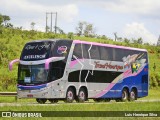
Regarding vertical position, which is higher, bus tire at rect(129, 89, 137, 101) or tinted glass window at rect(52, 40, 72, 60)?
tinted glass window at rect(52, 40, 72, 60)

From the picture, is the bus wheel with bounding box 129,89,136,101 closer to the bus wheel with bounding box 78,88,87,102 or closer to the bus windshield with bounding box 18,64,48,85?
the bus wheel with bounding box 78,88,87,102

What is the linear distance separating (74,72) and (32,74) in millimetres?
2597

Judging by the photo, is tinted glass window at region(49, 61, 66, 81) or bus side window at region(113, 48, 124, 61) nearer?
tinted glass window at region(49, 61, 66, 81)

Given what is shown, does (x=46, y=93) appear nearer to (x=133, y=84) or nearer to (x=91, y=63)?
(x=91, y=63)

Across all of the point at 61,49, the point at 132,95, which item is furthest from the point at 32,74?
the point at 132,95

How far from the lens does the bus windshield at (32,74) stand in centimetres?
2700

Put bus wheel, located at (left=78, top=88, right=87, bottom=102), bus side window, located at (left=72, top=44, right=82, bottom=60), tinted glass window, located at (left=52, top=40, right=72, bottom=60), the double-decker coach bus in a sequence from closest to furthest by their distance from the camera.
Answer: the double-decker coach bus → tinted glass window, located at (left=52, top=40, right=72, bottom=60) → bus side window, located at (left=72, top=44, right=82, bottom=60) → bus wheel, located at (left=78, top=88, right=87, bottom=102)

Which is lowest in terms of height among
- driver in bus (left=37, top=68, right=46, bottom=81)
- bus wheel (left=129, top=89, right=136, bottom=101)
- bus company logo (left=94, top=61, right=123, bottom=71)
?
bus wheel (left=129, top=89, right=136, bottom=101)

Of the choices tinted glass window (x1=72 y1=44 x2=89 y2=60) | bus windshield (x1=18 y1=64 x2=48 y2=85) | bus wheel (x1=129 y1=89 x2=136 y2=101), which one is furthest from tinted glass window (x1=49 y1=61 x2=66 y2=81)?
bus wheel (x1=129 y1=89 x2=136 y2=101)

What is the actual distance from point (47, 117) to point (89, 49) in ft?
48.1

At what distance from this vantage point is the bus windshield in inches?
1063

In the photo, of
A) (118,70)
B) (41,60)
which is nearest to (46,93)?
A: (41,60)

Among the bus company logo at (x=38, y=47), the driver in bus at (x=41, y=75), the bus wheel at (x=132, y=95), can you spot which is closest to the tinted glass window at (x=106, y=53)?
the bus wheel at (x=132, y=95)

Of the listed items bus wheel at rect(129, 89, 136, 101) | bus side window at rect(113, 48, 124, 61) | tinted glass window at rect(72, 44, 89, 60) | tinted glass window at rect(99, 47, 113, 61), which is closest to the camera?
tinted glass window at rect(72, 44, 89, 60)
